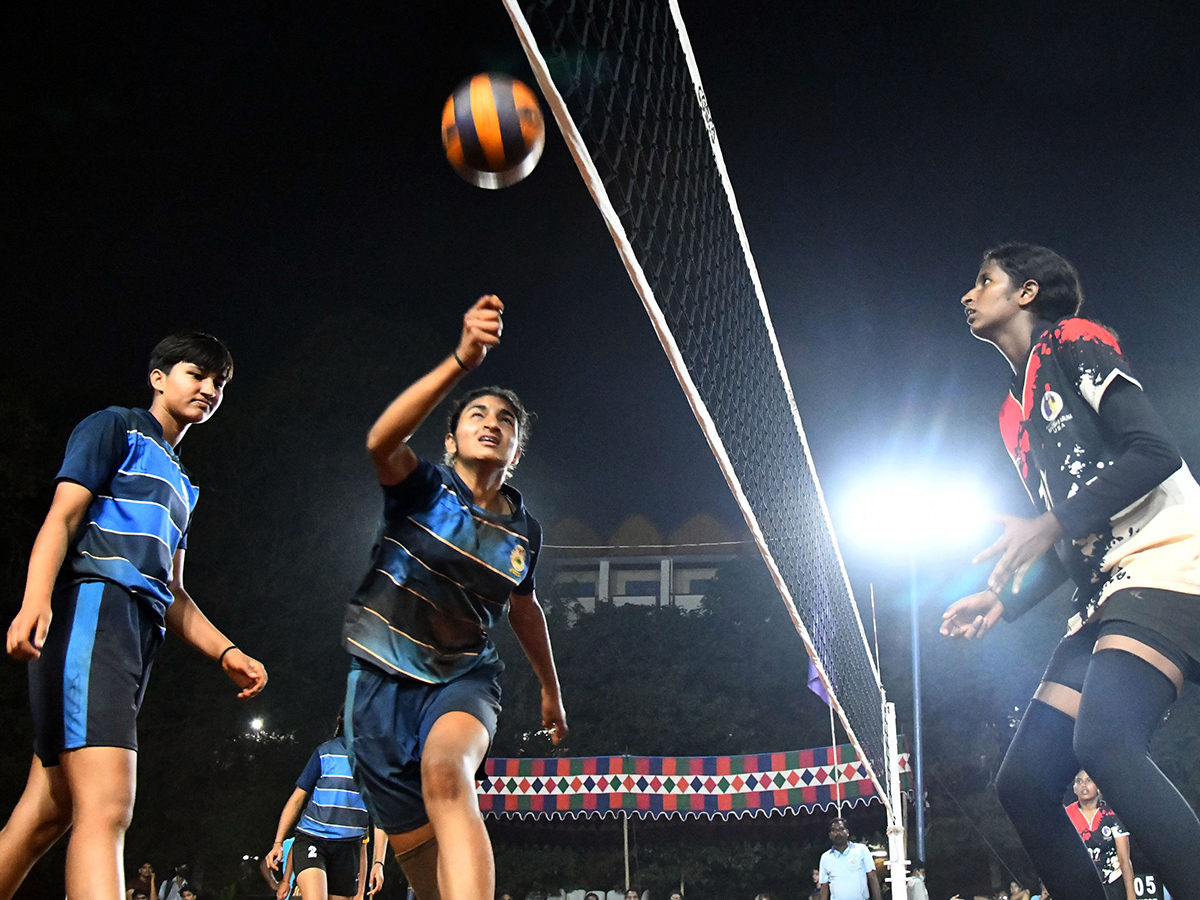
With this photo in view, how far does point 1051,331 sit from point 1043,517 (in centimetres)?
58

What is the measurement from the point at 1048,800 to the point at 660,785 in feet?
61.9

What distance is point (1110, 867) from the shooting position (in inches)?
238

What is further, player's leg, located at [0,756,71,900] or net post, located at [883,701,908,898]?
net post, located at [883,701,908,898]

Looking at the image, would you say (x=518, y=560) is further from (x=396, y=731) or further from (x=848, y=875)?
(x=848, y=875)

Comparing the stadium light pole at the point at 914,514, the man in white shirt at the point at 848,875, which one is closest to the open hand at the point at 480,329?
the man in white shirt at the point at 848,875

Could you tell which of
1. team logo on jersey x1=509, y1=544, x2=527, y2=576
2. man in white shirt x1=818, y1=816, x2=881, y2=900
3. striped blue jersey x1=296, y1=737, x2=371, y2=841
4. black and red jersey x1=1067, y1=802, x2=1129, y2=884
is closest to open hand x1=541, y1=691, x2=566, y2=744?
team logo on jersey x1=509, y1=544, x2=527, y2=576

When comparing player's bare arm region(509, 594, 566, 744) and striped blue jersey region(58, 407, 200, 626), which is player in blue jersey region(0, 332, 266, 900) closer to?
striped blue jersey region(58, 407, 200, 626)

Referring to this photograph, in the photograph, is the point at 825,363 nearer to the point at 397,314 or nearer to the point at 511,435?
the point at 397,314

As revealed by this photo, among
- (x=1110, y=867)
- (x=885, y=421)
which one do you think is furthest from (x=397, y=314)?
(x=1110, y=867)

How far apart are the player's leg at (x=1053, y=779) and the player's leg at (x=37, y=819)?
7.49ft

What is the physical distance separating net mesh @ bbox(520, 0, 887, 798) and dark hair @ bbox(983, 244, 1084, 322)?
3.61 feet

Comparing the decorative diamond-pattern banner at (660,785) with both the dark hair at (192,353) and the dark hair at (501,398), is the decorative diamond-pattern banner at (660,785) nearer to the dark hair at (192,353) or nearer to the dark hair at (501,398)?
the dark hair at (501,398)

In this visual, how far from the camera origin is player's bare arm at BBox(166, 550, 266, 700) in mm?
2793

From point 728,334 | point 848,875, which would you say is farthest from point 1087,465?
point 848,875
